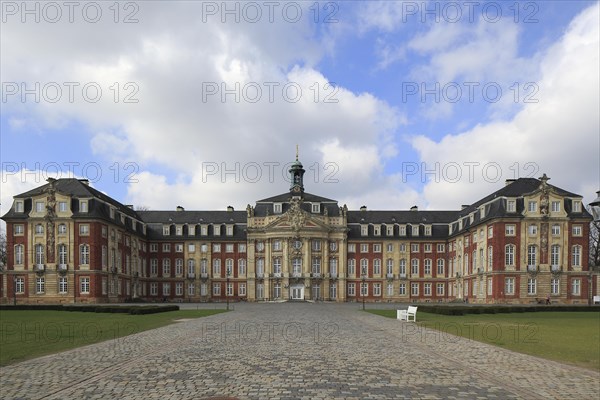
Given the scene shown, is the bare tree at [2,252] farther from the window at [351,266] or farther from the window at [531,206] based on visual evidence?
the window at [531,206]

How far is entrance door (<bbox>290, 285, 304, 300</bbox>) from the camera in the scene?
82.6 meters

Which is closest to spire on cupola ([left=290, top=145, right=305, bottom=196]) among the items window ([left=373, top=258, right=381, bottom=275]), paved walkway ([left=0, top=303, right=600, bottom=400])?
window ([left=373, top=258, right=381, bottom=275])

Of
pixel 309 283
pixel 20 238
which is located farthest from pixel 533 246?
pixel 20 238

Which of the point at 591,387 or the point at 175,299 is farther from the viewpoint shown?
the point at 175,299

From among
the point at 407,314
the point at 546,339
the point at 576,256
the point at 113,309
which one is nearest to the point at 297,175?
the point at 576,256

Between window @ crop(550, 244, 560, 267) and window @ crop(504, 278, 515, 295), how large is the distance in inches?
224

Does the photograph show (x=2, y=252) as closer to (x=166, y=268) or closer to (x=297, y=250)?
(x=166, y=268)

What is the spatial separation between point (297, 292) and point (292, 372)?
6992cm

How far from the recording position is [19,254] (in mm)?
65562

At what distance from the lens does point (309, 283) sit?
8281 cm

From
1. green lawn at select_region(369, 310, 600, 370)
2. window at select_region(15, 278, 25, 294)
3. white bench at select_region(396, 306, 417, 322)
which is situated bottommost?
window at select_region(15, 278, 25, 294)

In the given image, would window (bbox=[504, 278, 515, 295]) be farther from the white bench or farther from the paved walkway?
the paved walkway

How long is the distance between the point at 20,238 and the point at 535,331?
60.5 meters

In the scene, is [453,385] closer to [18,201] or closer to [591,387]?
[591,387]
